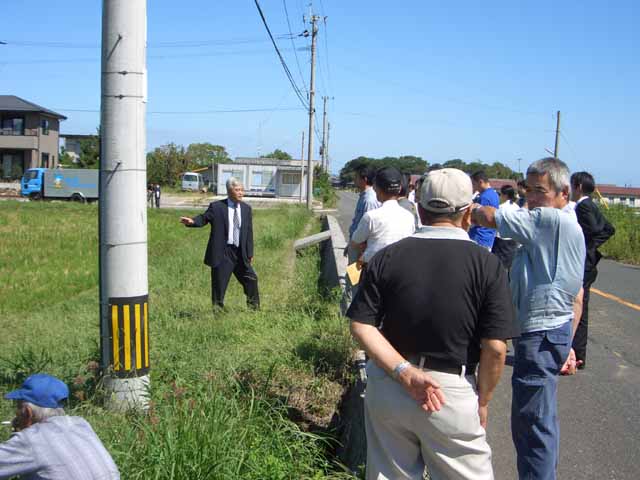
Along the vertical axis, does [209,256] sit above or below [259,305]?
above

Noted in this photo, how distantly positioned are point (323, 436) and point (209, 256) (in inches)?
149

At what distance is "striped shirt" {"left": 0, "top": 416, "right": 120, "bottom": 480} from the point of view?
264 cm

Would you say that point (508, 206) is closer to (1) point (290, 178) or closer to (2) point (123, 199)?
(2) point (123, 199)

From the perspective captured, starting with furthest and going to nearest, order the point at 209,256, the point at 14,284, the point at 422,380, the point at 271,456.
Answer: the point at 14,284, the point at 209,256, the point at 271,456, the point at 422,380

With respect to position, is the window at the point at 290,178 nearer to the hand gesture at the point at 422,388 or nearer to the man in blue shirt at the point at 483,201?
the man in blue shirt at the point at 483,201

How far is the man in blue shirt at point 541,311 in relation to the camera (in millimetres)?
3432

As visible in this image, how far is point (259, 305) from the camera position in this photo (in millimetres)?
7992

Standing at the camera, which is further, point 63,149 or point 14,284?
point 63,149

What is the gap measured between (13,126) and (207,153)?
142 ft

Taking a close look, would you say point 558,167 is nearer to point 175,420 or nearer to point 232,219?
point 175,420

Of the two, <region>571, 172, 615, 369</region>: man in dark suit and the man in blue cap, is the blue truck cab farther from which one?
the man in blue cap

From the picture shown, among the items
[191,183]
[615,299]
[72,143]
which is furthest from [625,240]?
[72,143]

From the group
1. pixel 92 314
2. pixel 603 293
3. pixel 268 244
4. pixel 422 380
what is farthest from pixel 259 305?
pixel 268 244

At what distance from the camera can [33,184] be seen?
43031 mm
